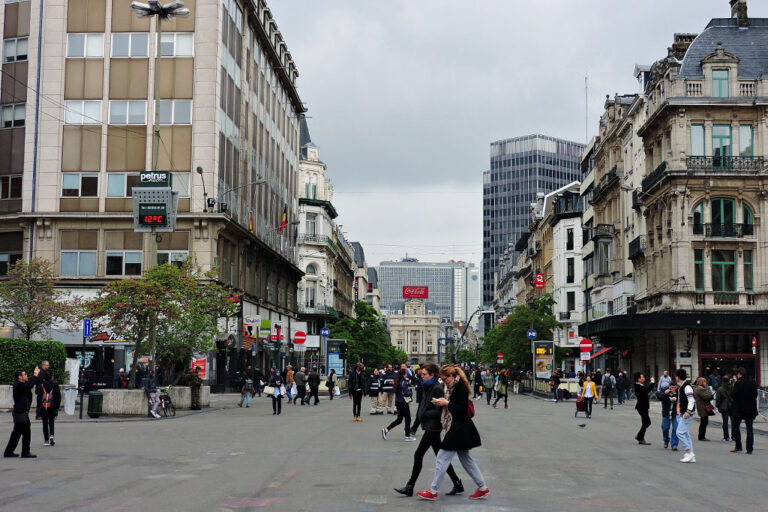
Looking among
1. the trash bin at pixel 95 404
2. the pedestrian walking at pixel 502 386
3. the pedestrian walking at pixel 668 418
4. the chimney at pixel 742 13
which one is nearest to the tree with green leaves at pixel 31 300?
the trash bin at pixel 95 404

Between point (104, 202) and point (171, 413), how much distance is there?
21.3m

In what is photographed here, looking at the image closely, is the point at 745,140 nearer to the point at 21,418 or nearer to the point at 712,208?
the point at 712,208

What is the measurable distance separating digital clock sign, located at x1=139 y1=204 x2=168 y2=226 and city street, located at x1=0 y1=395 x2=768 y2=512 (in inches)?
272

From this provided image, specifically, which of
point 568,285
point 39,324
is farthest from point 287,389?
point 568,285

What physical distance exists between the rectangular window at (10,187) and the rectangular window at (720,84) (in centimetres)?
3701

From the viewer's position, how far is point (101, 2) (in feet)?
160

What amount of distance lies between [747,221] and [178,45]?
102ft

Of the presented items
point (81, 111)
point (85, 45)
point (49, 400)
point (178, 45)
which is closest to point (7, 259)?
point (81, 111)

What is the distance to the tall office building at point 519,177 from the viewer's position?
575 feet

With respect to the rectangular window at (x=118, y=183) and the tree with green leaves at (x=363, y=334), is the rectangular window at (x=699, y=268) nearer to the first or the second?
the rectangular window at (x=118, y=183)

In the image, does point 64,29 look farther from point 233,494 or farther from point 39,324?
point 233,494

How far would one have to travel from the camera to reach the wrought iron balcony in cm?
4838

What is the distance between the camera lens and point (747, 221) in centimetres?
4859

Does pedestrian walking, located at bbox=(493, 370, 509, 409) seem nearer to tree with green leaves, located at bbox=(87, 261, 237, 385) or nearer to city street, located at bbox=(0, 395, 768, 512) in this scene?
tree with green leaves, located at bbox=(87, 261, 237, 385)
